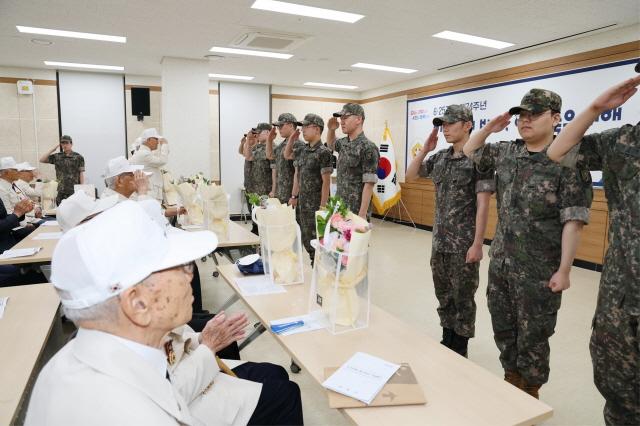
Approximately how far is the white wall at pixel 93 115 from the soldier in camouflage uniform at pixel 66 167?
0.90m

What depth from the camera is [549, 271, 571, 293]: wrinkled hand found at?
202 centimetres

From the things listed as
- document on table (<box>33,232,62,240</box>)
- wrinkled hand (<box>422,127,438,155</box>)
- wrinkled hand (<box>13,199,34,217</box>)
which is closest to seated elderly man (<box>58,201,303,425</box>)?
wrinkled hand (<box>422,127,438,155</box>)

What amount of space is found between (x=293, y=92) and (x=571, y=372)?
8.74 m

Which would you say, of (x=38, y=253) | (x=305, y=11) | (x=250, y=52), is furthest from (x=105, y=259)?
(x=250, y=52)

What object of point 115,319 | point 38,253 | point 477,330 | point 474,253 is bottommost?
point 477,330

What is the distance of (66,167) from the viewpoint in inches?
307

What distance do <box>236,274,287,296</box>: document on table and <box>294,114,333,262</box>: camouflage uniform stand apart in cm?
218

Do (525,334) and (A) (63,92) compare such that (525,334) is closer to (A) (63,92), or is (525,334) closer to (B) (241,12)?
(B) (241,12)

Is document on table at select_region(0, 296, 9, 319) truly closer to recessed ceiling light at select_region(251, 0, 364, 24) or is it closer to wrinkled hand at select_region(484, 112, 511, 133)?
wrinkled hand at select_region(484, 112, 511, 133)

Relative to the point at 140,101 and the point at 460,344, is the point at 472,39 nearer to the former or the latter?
the point at 460,344

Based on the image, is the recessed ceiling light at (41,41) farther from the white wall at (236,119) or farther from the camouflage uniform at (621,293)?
the camouflage uniform at (621,293)

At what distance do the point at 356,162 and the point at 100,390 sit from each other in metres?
3.46

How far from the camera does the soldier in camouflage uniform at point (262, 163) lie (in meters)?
6.67

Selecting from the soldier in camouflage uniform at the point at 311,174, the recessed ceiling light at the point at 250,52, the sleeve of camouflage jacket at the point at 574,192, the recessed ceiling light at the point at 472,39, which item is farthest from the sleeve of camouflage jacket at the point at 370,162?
the recessed ceiling light at the point at 250,52
